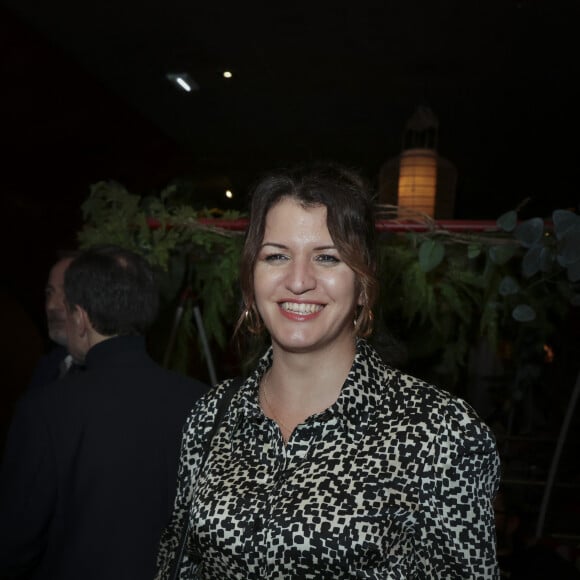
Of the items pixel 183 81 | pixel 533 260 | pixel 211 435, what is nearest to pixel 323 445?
pixel 211 435

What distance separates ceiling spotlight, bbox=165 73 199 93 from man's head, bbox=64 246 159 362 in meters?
3.03

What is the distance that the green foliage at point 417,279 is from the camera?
9.07 ft

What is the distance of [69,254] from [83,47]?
2044 mm

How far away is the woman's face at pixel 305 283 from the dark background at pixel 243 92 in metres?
2.10

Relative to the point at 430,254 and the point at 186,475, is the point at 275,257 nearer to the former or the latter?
the point at 186,475

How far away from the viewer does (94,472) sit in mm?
1852

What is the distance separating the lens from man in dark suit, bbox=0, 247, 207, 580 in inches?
71.0

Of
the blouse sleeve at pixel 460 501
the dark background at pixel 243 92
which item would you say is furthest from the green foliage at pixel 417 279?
the blouse sleeve at pixel 460 501

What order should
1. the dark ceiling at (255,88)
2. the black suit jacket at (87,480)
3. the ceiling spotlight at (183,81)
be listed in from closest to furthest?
the black suit jacket at (87,480)
the dark ceiling at (255,88)
the ceiling spotlight at (183,81)

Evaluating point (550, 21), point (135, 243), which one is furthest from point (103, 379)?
point (550, 21)

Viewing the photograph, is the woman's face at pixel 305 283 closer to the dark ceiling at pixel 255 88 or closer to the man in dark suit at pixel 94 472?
the man in dark suit at pixel 94 472

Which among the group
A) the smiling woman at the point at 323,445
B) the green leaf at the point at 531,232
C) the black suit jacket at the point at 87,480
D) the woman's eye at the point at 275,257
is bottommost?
the black suit jacket at the point at 87,480

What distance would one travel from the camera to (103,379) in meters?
1.99

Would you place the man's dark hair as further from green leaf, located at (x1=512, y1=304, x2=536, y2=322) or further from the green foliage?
green leaf, located at (x1=512, y1=304, x2=536, y2=322)
